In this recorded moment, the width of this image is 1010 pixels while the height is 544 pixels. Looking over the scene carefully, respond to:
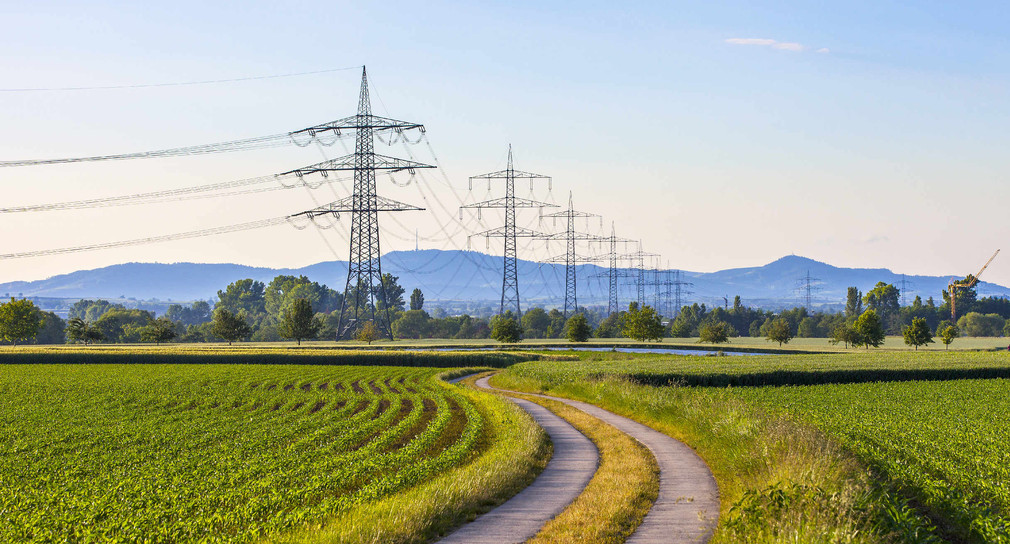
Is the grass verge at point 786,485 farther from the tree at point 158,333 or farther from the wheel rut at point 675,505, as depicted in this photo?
the tree at point 158,333

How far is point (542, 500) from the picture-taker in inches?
794

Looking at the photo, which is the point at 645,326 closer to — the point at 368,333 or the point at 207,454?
the point at 368,333

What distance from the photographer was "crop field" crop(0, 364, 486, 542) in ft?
55.9

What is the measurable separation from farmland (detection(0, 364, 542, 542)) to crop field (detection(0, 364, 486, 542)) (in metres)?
Result: 0.06

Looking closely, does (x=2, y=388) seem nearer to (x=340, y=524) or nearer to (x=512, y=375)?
(x=512, y=375)

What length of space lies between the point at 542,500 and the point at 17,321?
137081 millimetres

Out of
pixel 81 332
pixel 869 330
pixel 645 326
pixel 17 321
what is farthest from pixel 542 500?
pixel 81 332

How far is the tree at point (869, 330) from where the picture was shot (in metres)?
123

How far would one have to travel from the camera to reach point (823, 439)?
21.6 m

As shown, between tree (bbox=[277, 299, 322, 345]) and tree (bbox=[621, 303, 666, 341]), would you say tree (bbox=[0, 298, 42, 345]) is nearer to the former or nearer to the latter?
tree (bbox=[277, 299, 322, 345])

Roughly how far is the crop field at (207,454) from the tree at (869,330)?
90.8 metres

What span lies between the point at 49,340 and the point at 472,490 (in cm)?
18583

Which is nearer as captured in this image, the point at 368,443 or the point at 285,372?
the point at 368,443

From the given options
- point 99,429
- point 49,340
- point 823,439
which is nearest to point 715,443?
point 823,439
